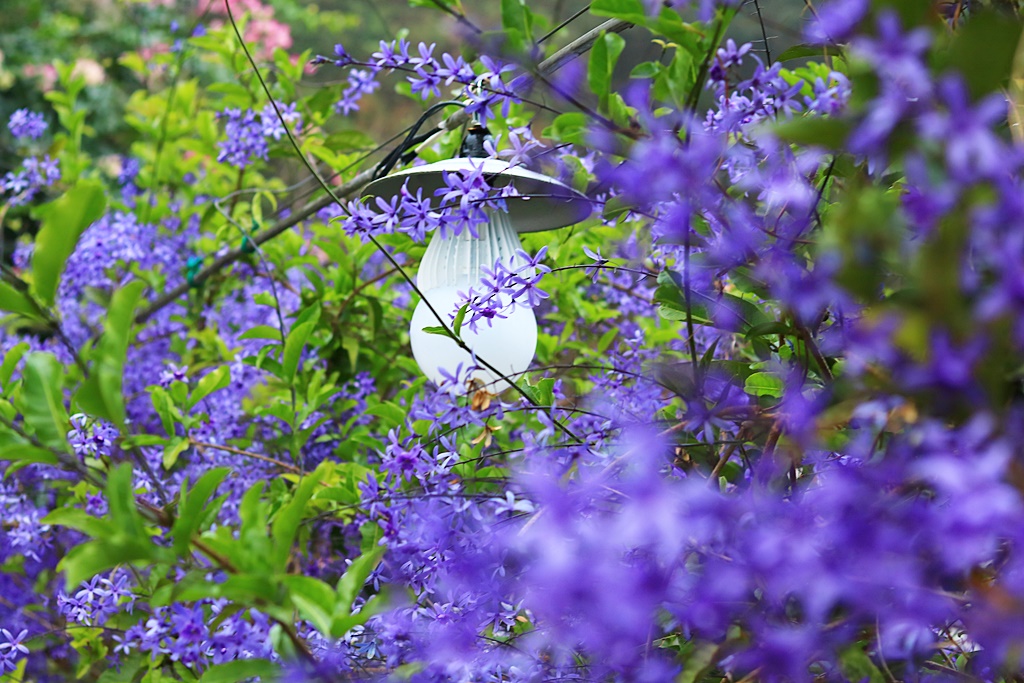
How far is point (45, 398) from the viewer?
1.99 ft

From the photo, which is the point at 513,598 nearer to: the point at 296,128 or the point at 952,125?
the point at 952,125

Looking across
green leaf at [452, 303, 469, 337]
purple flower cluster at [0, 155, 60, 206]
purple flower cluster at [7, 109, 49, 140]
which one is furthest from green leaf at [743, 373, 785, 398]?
purple flower cluster at [7, 109, 49, 140]

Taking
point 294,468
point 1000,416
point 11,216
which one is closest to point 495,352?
point 294,468

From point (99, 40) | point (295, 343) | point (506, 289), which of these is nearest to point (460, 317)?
point (506, 289)

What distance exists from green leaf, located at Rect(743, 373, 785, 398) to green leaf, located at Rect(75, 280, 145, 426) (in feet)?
2.05

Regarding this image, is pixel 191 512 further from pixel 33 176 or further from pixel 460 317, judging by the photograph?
pixel 33 176

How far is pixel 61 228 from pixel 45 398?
0.12 m

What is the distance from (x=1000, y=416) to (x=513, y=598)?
1.76 ft

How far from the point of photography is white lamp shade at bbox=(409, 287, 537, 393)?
1175 millimetres

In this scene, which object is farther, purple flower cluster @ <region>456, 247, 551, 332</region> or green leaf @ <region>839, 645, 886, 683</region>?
purple flower cluster @ <region>456, 247, 551, 332</region>

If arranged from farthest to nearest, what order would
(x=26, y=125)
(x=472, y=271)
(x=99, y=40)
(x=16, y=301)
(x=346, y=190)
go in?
1. (x=99, y=40)
2. (x=26, y=125)
3. (x=346, y=190)
4. (x=472, y=271)
5. (x=16, y=301)

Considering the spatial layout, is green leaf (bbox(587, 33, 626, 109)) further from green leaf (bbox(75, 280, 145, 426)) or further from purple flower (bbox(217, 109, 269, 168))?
purple flower (bbox(217, 109, 269, 168))

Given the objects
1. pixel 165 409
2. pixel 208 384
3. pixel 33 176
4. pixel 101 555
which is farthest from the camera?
pixel 33 176

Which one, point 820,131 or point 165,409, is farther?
point 165,409
